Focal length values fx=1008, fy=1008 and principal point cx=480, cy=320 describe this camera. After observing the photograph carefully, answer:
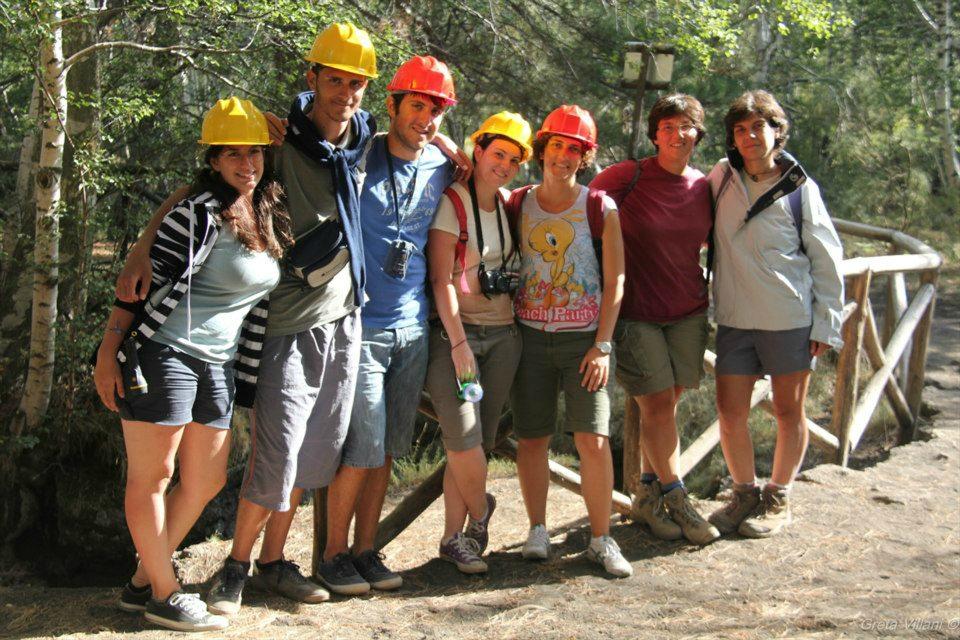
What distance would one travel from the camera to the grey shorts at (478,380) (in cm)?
413

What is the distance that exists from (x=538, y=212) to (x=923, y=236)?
14.5 metres

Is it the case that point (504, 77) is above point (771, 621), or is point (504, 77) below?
above

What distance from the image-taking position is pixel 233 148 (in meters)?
3.52

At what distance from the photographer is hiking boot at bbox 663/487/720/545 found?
482 centimetres

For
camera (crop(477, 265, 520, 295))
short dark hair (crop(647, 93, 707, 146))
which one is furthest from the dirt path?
short dark hair (crop(647, 93, 707, 146))

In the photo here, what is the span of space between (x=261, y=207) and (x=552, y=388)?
5.16 feet

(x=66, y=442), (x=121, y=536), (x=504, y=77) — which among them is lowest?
(x=121, y=536)

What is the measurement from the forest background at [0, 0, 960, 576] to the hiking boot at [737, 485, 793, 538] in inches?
159

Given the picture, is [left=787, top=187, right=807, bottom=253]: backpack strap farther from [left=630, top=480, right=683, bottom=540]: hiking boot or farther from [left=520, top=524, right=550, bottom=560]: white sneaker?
[left=520, top=524, right=550, bottom=560]: white sneaker

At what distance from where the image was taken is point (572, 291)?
4270mm

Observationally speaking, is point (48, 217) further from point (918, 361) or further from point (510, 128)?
point (918, 361)

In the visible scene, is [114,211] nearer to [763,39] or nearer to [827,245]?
[827,245]

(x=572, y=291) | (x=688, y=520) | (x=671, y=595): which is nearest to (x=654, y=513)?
(x=688, y=520)

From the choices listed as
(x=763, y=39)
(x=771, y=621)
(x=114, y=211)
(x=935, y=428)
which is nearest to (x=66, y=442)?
(x=114, y=211)
